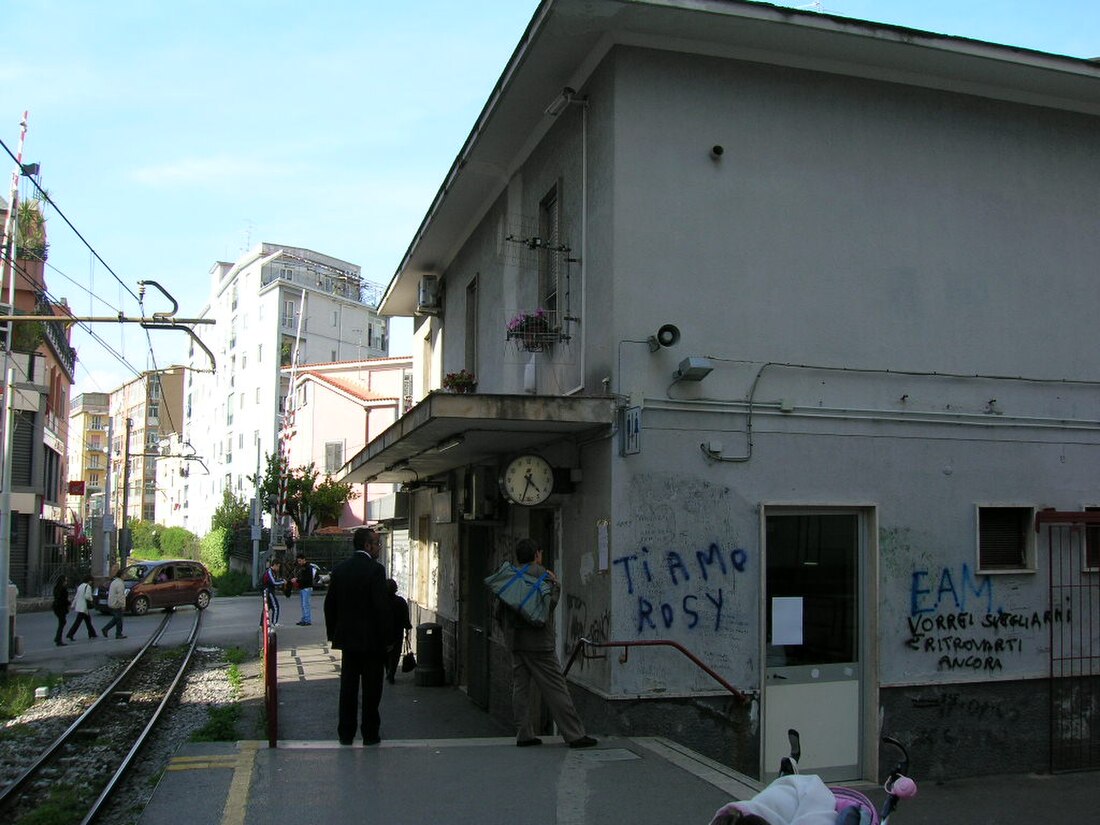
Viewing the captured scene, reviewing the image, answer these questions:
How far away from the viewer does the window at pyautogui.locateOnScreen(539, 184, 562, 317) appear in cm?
1084

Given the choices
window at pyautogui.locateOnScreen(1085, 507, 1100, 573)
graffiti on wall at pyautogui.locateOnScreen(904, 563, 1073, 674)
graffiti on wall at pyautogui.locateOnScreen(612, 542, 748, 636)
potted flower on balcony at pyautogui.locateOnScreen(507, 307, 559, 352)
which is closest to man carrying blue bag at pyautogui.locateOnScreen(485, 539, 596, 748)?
graffiti on wall at pyautogui.locateOnScreen(612, 542, 748, 636)

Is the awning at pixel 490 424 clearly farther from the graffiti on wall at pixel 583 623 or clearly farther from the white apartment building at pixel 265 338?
the white apartment building at pixel 265 338

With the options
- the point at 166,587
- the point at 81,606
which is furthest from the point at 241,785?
the point at 166,587

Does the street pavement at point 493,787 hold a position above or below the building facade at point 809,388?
below

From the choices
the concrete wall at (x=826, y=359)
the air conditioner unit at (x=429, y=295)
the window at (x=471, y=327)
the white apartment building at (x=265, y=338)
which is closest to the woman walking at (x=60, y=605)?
the air conditioner unit at (x=429, y=295)

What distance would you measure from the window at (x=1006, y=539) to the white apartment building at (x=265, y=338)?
50307mm

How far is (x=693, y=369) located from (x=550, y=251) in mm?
2964

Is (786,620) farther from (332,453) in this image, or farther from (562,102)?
(332,453)

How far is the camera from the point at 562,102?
1015cm

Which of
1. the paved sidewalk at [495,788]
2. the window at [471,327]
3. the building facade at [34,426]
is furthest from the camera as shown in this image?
the building facade at [34,426]

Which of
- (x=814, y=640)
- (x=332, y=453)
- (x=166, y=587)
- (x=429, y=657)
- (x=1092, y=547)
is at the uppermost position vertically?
(x=332, y=453)

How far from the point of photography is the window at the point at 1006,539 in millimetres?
10273

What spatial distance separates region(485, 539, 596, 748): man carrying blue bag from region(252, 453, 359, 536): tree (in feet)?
140

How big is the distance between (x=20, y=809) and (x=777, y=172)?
8.77 m
